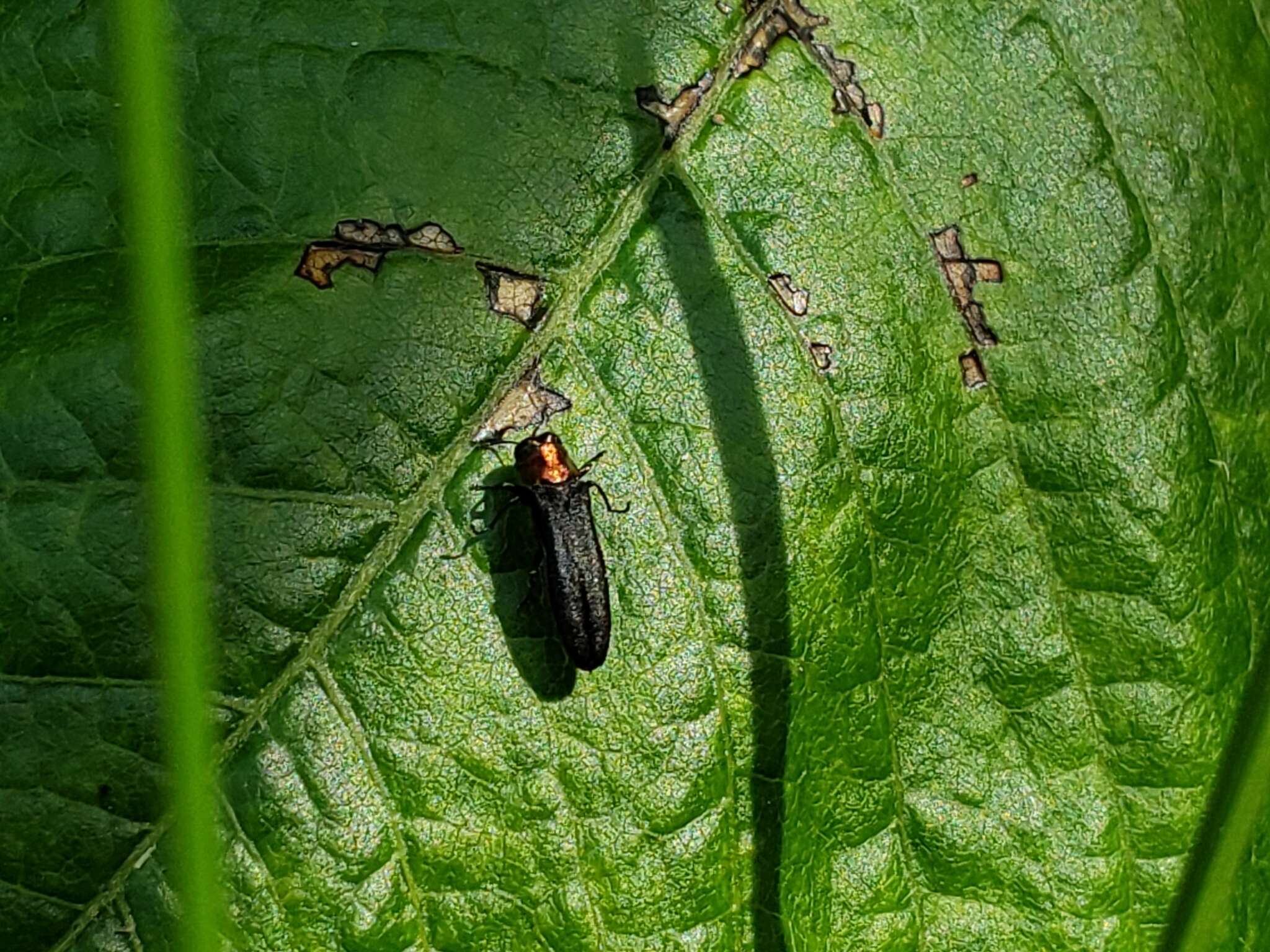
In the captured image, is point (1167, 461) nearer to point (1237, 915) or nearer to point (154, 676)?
point (1237, 915)

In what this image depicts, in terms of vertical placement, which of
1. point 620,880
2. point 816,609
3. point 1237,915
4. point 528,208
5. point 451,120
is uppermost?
point 451,120

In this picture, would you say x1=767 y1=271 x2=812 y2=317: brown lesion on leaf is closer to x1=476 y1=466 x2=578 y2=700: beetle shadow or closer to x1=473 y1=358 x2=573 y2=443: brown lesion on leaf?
x1=473 y1=358 x2=573 y2=443: brown lesion on leaf

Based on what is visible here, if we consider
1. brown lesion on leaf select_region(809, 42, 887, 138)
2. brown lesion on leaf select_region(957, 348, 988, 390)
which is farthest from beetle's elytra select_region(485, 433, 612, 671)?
brown lesion on leaf select_region(809, 42, 887, 138)

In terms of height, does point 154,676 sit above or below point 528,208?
below

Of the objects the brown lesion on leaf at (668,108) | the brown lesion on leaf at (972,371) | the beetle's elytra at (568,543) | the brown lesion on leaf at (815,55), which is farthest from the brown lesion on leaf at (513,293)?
the brown lesion on leaf at (972,371)

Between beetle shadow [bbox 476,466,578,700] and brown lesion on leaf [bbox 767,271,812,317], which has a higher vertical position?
brown lesion on leaf [bbox 767,271,812,317]

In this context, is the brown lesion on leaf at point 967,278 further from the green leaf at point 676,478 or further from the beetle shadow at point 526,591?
the beetle shadow at point 526,591

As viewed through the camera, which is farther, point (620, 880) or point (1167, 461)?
point (1167, 461)

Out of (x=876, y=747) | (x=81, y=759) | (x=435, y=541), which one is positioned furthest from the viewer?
(x=876, y=747)

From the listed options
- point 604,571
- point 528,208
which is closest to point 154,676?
point 604,571
